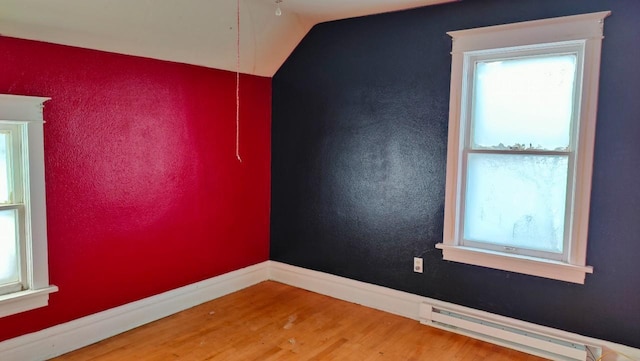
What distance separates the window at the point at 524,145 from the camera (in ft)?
9.05

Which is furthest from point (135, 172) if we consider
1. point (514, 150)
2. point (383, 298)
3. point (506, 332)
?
point (506, 332)

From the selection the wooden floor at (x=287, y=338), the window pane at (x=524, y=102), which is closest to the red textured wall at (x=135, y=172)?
the wooden floor at (x=287, y=338)

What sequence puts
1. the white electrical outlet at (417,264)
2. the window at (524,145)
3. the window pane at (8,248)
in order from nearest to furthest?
the window pane at (8,248), the window at (524,145), the white electrical outlet at (417,264)

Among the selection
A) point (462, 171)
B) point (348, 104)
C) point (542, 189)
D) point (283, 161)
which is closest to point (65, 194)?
point (283, 161)

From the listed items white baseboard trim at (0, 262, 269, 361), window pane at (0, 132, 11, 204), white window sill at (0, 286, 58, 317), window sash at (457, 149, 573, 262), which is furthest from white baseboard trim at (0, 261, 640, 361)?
window pane at (0, 132, 11, 204)

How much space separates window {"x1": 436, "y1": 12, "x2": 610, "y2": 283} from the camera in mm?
2758

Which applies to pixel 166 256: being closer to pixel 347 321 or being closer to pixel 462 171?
pixel 347 321

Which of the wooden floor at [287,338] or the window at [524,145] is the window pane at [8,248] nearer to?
the wooden floor at [287,338]

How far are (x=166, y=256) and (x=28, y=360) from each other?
108 centimetres

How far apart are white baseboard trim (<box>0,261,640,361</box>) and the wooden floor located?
0.07m

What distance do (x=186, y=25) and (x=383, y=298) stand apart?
253 centimetres

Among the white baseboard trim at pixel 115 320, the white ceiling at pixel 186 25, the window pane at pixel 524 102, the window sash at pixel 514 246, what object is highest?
the white ceiling at pixel 186 25

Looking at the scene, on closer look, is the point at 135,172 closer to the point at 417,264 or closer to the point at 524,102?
the point at 417,264

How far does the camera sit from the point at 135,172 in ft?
10.5
